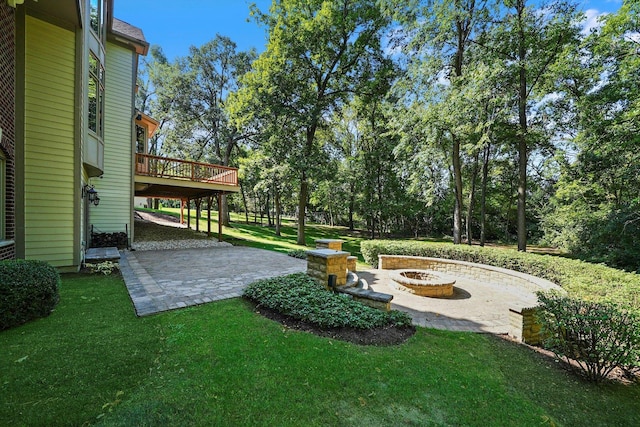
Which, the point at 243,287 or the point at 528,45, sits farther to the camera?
the point at 528,45

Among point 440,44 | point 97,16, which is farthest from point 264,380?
point 440,44

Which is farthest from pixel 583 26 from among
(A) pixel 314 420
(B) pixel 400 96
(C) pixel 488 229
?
(C) pixel 488 229

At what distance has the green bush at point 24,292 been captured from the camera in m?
3.47

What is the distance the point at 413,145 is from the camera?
1377 cm

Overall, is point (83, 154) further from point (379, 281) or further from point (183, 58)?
point (183, 58)

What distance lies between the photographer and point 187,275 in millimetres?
6758

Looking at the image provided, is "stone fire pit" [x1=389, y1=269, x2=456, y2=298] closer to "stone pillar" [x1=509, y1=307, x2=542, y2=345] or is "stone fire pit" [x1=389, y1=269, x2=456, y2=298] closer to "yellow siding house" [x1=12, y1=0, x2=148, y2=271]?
"stone pillar" [x1=509, y1=307, x2=542, y2=345]

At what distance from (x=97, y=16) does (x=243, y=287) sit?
873 centimetres

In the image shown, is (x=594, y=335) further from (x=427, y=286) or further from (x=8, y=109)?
(x=8, y=109)

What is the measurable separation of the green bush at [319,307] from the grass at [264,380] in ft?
1.45

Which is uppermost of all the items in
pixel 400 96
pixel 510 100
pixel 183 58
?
pixel 183 58

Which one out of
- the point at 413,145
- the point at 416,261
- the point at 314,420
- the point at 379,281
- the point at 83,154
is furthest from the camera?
the point at 413,145

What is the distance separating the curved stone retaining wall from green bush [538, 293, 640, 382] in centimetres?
282

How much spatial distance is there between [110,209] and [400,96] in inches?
533
